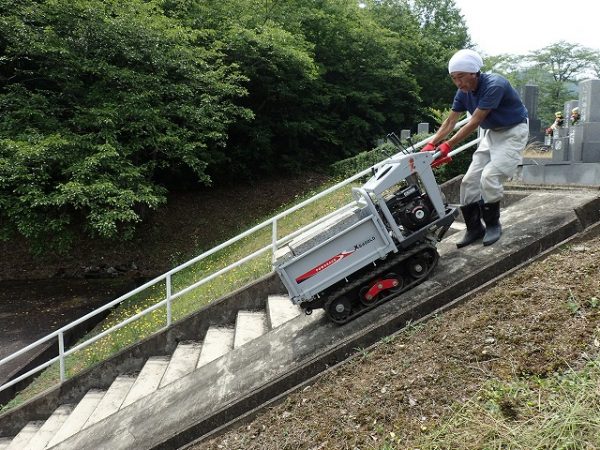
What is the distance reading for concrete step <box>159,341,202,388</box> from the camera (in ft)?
16.1

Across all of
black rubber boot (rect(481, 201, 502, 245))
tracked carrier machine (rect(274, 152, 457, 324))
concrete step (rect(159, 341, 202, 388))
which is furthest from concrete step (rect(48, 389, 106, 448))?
black rubber boot (rect(481, 201, 502, 245))

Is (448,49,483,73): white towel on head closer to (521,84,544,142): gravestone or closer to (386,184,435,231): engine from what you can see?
(386,184,435,231): engine

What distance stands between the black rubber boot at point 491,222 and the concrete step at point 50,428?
16.4 ft

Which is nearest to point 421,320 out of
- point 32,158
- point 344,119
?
point 32,158

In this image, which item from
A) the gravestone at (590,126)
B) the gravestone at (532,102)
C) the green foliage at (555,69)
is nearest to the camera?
the gravestone at (590,126)

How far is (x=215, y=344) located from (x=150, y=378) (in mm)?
829

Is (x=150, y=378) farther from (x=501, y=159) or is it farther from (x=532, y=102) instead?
(x=532, y=102)

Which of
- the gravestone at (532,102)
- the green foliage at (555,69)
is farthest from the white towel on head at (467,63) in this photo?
the green foliage at (555,69)

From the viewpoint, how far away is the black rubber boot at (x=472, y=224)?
14.8ft

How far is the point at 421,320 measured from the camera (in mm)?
3689

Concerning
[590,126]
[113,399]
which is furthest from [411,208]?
[590,126]

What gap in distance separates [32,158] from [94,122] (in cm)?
176

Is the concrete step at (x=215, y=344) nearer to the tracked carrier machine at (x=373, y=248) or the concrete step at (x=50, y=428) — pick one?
the tracked carrier machine at (x=373, y=248)

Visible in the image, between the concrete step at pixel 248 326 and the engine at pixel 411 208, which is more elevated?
the engine at pixel 411 208
